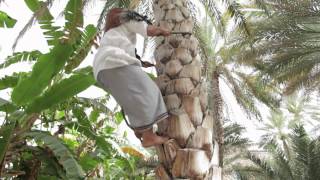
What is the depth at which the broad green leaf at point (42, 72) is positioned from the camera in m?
4.76

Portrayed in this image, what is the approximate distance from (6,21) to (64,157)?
11.0ft

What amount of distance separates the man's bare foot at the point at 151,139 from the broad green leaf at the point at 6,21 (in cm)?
476

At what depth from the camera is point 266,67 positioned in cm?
1190

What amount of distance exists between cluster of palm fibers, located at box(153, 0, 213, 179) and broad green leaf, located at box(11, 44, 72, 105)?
4.55 ft

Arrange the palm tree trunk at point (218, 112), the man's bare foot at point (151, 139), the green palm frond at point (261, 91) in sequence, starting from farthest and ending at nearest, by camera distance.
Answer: the green palm frond at point (261, 91) → the palm tree trunk at point (218, 112) → the man's bare foot at point (151, 139)

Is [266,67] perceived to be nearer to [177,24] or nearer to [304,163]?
[304,163]

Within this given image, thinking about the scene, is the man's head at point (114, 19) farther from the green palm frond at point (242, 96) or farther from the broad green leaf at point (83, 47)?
the green palm frond at point (242, 96)

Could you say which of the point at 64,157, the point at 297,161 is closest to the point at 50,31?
the point at 64,157

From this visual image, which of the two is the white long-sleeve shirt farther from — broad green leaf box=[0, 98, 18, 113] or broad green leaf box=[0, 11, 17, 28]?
broad green leaf box=[0, 11, 17, 28]

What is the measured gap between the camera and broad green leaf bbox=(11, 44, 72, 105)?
15.6 feet

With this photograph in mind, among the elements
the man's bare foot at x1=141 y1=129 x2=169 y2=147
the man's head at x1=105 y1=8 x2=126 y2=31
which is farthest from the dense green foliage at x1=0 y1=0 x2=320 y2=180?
the man's bare foot at x1=141 y1=129 x2=169 y2=147

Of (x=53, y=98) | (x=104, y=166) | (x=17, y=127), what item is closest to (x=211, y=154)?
(x=53, y=98)

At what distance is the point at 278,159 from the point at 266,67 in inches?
140

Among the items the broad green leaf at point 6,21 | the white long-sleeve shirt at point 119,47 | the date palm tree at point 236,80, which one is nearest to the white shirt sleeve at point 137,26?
the white long-sleeve shirt at point 119,47
